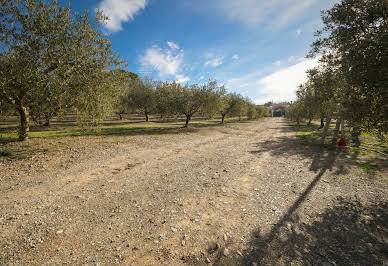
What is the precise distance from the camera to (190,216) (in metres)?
5.90

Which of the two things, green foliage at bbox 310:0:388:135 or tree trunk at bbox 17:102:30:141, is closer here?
green foliage at bbox 310:0:388:135

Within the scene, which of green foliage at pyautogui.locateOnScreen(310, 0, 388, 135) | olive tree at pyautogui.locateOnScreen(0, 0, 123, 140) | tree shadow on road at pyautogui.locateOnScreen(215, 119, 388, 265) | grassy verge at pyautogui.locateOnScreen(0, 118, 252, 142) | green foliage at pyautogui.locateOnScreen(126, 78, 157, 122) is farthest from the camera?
green foliage at pyautogui.locateOnScreen(126, 78, 157, 122)

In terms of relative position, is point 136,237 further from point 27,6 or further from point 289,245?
point 27,6

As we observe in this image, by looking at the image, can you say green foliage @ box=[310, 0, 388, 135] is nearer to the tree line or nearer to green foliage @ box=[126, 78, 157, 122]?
the tree line

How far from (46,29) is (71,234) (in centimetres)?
1579

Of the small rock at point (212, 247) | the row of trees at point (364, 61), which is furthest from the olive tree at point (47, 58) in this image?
the row of trees at point (364, 61)

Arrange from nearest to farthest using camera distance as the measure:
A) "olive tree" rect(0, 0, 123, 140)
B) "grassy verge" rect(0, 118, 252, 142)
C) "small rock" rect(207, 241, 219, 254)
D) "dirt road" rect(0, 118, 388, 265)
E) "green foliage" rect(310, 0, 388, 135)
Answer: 1. "dirt road" rect(0, 118, 388, 265)
2. "small rock" rect(207, 241, 219, 254)
3. "green foliage" rect(310, 0, 388, 135)
4. "olive tree" rect(0, 0, 123, 140)
5. "grassy verge" rect(0, 118, 252, 142)

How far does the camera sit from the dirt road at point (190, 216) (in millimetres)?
4297

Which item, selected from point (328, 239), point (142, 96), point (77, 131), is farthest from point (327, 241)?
point (142, 96)

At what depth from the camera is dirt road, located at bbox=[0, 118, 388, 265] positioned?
4297 mm

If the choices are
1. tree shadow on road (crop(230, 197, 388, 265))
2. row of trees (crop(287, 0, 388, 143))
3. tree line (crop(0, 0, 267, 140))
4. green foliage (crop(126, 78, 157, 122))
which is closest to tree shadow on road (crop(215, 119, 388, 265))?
tree shadow on road (crop(230, 197, 388, 265))

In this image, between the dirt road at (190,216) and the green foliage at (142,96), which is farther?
the green foliage at (142,96)

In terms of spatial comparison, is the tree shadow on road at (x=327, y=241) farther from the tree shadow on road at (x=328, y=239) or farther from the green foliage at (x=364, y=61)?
the green foliage at (x=364, y=61)

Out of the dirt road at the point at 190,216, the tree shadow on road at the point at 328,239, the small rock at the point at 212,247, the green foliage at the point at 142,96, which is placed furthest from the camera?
the green foliage at the point at 142,96
